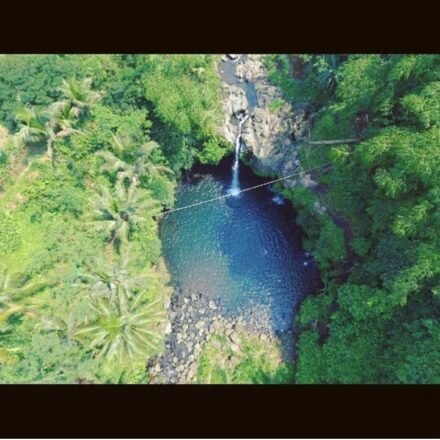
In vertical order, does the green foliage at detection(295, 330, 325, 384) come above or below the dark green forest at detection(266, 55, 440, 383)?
below

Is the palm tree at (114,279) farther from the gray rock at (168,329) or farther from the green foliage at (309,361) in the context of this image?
the green foliage at (309,361)

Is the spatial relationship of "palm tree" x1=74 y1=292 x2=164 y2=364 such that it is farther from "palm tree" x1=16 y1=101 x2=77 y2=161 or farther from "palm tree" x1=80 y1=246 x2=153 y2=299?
"palm tree" x1=16 y1=101 x2=77 y2=161

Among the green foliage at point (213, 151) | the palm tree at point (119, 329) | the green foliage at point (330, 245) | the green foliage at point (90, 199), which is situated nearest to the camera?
the palm tree at point (119, 329)

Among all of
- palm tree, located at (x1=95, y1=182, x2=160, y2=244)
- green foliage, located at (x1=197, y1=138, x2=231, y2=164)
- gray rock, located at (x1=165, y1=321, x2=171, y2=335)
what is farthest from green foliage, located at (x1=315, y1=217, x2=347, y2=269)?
palm tree, located at (x1=95, y1=182, x2=160, y2=244)

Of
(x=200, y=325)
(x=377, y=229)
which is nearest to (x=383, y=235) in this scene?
(x=377, y=229)

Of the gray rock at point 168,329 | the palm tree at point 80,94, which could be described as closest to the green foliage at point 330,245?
the gray rock at point 168,329

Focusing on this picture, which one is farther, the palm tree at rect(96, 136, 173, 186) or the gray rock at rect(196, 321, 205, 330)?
the palm tree at rect(96, 136, 173, 186)

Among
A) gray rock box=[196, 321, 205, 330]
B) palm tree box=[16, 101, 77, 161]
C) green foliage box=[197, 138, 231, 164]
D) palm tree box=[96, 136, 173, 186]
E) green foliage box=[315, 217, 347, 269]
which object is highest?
green foliage box=[197, 138, 231, 164]

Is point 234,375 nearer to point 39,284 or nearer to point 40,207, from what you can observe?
point 39,284
